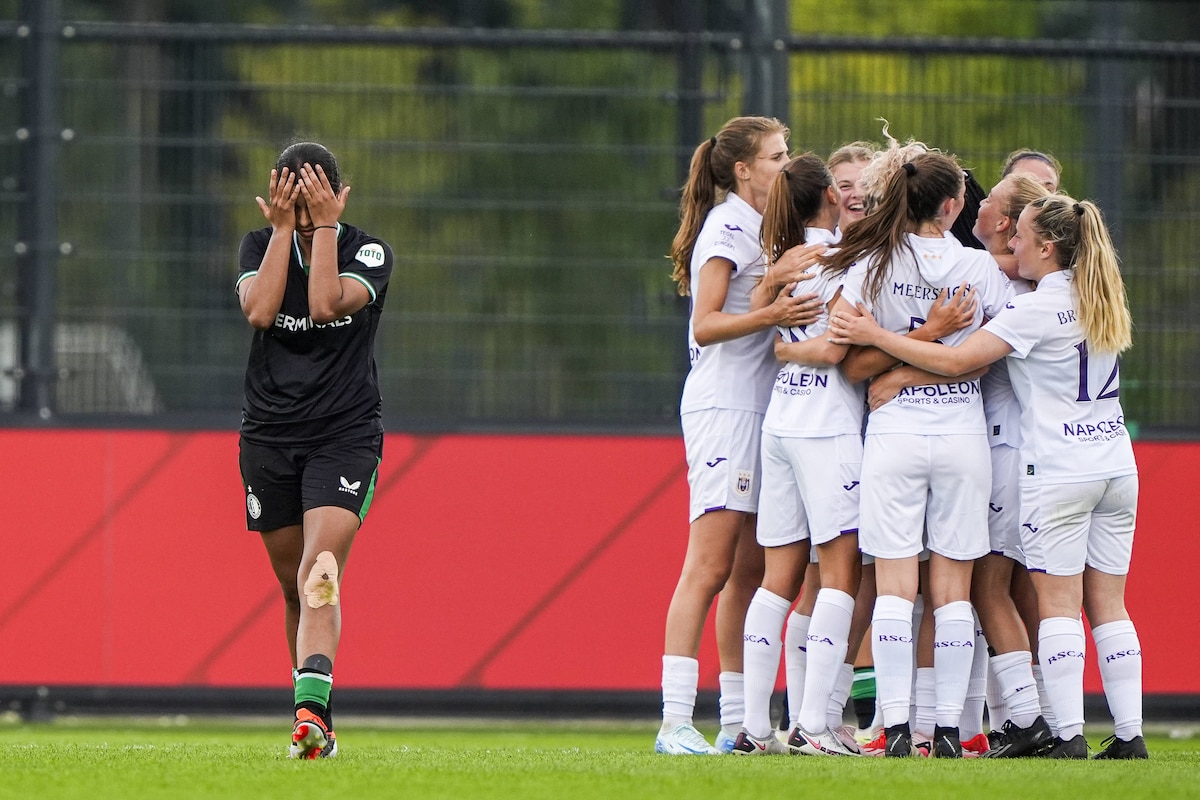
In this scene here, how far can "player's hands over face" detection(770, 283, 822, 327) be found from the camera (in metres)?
5.55

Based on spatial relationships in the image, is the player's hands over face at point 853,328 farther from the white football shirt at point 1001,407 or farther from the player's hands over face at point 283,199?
the player's hands over face at point 283,199

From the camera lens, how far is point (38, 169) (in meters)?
8.56

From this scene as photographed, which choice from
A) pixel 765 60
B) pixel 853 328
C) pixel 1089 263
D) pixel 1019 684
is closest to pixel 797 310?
pixel 853 328

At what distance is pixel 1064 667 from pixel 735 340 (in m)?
1.53

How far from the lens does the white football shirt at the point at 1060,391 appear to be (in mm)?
5473

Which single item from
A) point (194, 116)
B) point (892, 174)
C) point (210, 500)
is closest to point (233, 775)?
point (892, 174)

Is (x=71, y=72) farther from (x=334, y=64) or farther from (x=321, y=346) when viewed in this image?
(x=321, y=346)

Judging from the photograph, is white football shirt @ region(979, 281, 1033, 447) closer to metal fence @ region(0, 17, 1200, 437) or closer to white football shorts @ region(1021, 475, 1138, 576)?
white football shorts @ region(1021, 475, 1138, 576)

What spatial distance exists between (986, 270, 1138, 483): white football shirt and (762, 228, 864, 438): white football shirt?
0.52m

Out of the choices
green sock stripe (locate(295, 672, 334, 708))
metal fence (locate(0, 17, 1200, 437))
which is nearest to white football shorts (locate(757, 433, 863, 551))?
green sock stripe (locate(295, 672, 334, 708))

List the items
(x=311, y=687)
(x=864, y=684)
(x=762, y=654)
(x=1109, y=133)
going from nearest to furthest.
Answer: (x=311, y=687) < (x=762, y=654) < (x=864, y=684) < (x=1109, y=133)

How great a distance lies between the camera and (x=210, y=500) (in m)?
8.24

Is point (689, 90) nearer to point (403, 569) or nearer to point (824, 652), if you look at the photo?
point (403, 569)

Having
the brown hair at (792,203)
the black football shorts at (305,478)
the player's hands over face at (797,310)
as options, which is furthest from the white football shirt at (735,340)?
the black football shorts at (305,478)
